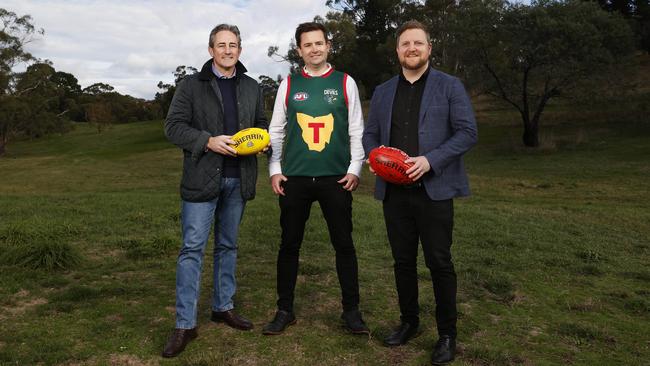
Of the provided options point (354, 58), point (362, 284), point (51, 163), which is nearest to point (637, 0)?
point (354, 58)

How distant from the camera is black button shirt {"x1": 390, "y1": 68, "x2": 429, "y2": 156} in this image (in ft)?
14.1

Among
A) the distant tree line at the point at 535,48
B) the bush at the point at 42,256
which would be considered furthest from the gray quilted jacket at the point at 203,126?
the distant tree line at the point at 535,48

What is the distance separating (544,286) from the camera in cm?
667

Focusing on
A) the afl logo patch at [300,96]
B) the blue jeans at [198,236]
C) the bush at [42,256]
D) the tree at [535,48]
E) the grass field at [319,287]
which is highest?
the tree at [535,48]

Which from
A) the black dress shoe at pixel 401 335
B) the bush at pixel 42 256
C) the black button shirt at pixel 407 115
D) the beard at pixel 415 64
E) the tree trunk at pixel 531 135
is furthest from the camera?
the tree trunk at pixel 531 135

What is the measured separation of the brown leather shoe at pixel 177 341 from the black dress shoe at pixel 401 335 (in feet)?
5.40

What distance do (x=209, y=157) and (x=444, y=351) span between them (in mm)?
2454

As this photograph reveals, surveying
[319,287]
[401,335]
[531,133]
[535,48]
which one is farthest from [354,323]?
[531,133]

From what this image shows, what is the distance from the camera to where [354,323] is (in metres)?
4.72

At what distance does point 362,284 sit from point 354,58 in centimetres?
5954

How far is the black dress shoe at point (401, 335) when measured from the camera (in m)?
4.49

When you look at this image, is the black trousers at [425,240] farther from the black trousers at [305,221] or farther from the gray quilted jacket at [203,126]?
the gray quilted jacket at [203,126]

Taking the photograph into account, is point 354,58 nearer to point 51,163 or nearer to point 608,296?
point 51,163

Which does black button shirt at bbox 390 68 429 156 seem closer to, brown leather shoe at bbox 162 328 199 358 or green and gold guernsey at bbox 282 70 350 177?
green and gold guernsey at bbox 282 70 350 177
